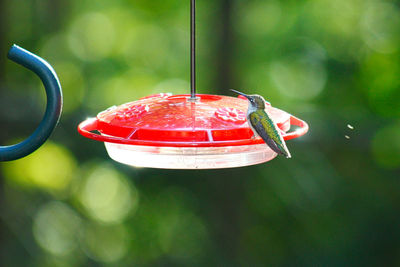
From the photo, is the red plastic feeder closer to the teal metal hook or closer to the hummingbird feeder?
the hummingbird feeder

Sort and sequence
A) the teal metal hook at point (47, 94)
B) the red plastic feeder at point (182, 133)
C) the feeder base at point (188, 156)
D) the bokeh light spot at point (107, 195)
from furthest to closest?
the bokeh light spot at point (107, 195) < the feeder base at point (188, 156) < the red plastic feeder at point (182, 133) < the teal metal hook at point (47, 94)

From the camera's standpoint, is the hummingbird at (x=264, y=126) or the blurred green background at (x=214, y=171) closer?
the hummingbird at (x=264, y=126)

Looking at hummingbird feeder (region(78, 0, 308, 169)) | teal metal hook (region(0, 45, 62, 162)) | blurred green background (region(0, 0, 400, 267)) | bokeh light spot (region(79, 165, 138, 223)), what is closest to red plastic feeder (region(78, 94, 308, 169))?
hummingbird feeder (region(78, 0, 308, 169))

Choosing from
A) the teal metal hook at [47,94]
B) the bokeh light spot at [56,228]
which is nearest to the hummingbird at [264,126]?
the teal metal hook at [47,94]

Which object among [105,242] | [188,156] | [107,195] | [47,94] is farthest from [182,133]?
[105,242]

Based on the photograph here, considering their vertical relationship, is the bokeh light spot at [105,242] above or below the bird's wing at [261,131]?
below

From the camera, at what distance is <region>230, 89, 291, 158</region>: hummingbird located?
6.81 feet

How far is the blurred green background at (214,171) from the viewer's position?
5.48 m

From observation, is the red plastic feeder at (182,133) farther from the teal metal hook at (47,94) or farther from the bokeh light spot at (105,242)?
the bokeh light spot at (105,242)

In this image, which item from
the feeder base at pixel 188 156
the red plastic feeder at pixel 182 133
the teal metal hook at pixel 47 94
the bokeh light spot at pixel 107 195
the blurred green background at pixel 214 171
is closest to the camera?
the teal metal hook at pixel 47 94

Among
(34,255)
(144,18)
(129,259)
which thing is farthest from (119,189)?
(144,18)

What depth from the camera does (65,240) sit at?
6.36 meters

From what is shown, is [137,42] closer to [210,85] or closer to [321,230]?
[210,85]

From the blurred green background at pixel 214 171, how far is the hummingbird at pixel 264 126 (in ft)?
10.4
